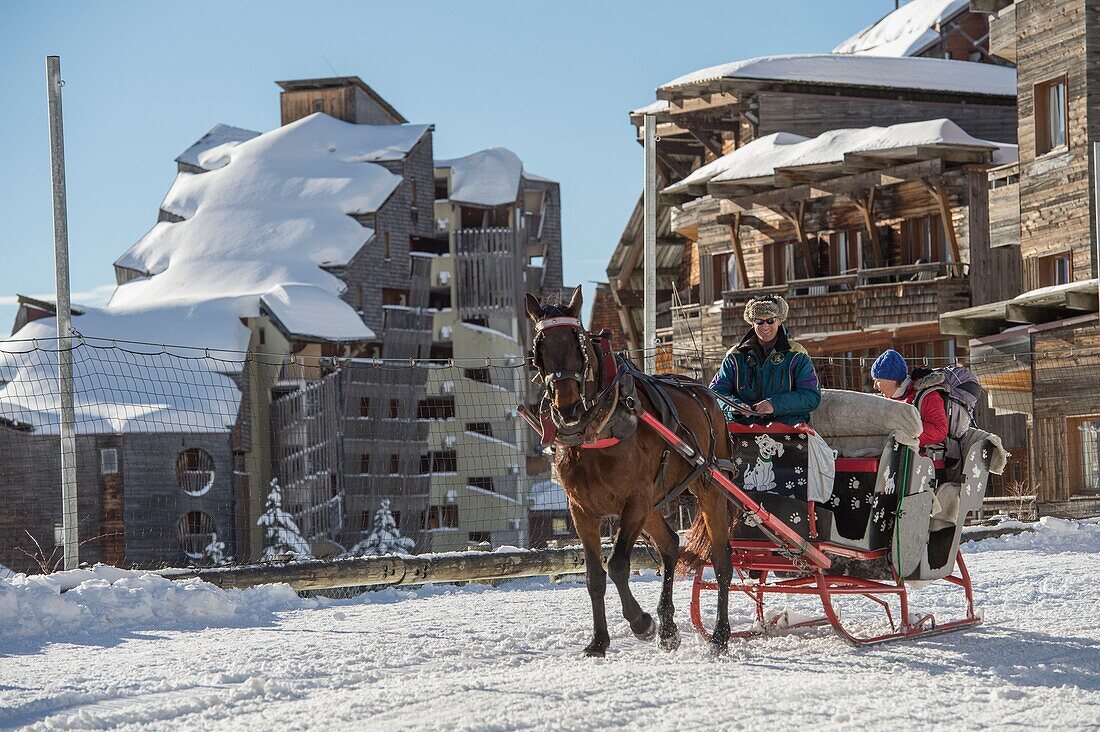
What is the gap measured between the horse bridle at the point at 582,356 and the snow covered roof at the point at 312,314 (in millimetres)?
41120

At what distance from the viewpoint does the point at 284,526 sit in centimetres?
4425

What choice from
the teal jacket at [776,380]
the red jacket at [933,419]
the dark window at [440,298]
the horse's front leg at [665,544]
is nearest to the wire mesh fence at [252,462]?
the dark window at [440,298]

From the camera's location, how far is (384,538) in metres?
47.1

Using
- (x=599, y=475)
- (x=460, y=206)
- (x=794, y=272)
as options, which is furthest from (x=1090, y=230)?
(x=460, y=206)

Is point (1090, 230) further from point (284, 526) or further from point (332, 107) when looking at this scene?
point (332, 107)

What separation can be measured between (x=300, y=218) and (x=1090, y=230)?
34.1m

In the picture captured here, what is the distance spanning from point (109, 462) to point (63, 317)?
29.4 metres

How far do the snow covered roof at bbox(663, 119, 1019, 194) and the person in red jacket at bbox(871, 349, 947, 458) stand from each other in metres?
23.8

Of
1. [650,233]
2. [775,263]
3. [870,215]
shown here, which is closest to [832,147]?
[870,215]

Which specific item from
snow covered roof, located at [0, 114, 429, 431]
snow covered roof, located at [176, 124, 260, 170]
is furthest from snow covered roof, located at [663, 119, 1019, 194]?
snow covered roof, located at [176, 124, 260, 170]

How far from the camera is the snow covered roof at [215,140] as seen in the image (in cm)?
6288

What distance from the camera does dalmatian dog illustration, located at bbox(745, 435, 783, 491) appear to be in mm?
9703

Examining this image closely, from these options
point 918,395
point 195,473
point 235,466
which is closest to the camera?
point 918,395

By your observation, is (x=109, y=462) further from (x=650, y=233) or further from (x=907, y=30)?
(x=907, y=30)
